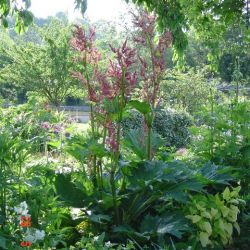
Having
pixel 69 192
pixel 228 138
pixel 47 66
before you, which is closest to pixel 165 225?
pixel 69 192

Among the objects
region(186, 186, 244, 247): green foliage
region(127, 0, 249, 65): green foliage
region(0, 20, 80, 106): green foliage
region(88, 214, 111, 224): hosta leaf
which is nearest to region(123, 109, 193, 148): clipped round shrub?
region(127, 0, 249, 65): green foliage

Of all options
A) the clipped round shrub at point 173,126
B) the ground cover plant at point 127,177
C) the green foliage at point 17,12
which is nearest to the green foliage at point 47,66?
the clipped round shrub at point 173,126

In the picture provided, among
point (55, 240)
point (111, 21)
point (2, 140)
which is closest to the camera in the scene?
point (55, 240)

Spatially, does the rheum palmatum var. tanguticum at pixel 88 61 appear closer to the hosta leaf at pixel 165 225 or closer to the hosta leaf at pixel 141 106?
the hosta leaf at pixel 141 106

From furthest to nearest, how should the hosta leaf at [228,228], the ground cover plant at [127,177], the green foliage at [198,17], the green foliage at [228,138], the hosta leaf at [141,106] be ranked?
1. the green foliage at [198,17]
2. the green foliage at [228,138]
3. the hosta leaf at [228,228]
4. the hosta leaf at [141,106]
5. the ground cover plant at [127,177]

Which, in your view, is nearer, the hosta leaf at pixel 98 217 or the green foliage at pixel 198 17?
the hosta leaf at pixel 98 217

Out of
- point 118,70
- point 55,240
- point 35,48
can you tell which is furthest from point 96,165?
point 35,48

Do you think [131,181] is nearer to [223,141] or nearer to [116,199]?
[116,199]

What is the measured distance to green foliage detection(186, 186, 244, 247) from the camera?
136 inches

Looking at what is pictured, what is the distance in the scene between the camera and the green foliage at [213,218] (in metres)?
3.46

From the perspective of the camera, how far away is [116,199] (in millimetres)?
3598

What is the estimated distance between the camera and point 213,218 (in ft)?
11.8

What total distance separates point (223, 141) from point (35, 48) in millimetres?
19265

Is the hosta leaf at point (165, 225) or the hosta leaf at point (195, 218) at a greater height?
the hosta leaf at point (195, 218)
